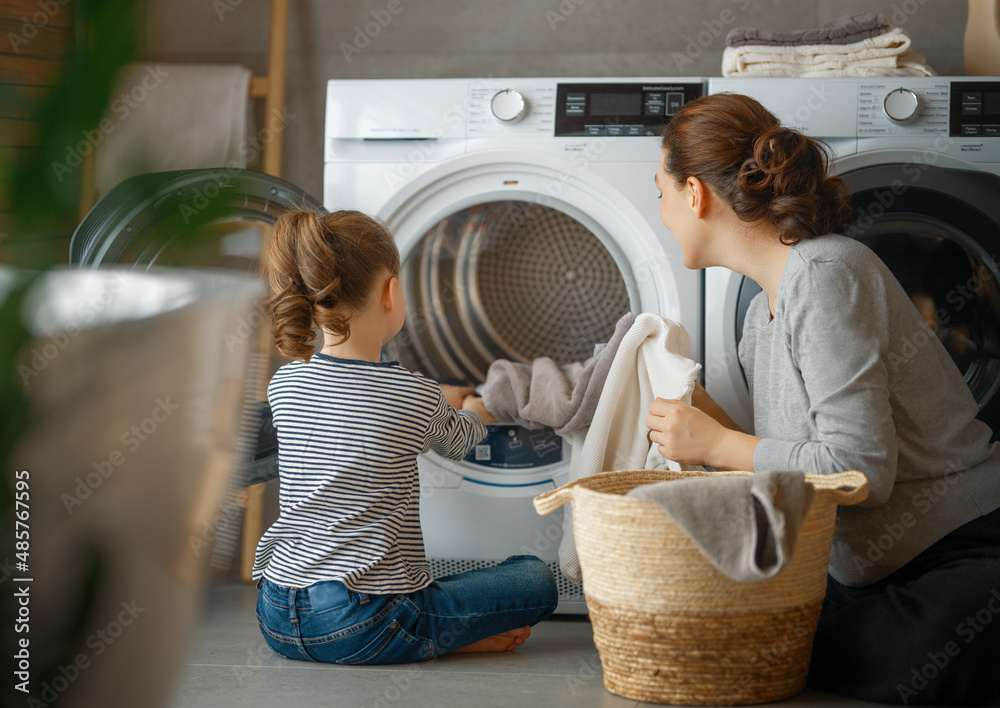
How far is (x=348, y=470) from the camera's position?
4.11ft

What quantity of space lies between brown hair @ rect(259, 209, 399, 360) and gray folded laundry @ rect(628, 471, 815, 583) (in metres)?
0.57

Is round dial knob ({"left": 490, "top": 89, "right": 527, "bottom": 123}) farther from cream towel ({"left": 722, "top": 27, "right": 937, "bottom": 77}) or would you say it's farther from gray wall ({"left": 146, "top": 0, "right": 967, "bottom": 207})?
gray wall ({"left": 146, "top": 0, "right": 967, "bottom": 207})

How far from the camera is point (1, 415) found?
1.13ft

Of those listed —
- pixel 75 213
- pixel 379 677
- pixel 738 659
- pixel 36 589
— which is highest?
pixel 75 213

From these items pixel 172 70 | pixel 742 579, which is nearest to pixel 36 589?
pixel 742 579

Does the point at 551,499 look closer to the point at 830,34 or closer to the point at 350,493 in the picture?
the point at 350,493

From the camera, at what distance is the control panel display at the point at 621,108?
4.97 ft

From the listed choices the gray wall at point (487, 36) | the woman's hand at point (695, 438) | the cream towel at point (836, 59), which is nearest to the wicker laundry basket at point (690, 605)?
the woman's hand at point (695, 438)

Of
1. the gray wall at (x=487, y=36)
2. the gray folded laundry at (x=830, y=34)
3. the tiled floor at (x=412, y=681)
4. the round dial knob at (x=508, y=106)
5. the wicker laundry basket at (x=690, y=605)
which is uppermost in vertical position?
the gray wall at (x=487, y=36)

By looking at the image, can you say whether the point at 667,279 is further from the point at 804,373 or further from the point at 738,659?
the point at 738,659

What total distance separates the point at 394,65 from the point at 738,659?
171cm

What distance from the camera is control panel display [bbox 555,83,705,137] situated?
4.97 ft

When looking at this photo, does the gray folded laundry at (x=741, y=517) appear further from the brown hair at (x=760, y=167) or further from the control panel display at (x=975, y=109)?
the control panel display at (x=975, y=109)

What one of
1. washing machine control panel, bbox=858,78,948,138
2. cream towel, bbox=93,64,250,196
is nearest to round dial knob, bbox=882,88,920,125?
washing machine control panel, bbox=858,78,948,138
